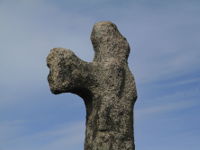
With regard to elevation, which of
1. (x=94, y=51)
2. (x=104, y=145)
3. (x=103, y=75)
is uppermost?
(x=94, y=51)

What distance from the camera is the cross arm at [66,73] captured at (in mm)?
9430

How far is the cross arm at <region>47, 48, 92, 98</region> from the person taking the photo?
9430 mm

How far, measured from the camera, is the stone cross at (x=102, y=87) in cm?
950

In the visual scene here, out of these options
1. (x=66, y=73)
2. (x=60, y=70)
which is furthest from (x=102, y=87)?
(x=60, y=70)

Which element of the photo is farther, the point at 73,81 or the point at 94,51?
the point at 94,51

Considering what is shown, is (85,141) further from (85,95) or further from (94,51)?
(94,51)

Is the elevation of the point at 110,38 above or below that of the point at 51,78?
above

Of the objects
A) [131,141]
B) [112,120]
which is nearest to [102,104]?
[112,120]

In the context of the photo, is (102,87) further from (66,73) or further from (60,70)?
(60,70)

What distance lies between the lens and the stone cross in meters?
9.50

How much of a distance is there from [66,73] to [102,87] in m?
0.79

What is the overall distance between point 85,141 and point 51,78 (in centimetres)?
140

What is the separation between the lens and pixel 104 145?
31.1 feet

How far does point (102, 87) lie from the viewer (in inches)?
387
